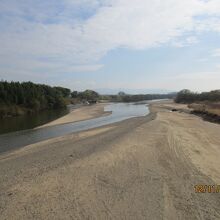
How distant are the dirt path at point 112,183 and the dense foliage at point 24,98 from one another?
2163 inches

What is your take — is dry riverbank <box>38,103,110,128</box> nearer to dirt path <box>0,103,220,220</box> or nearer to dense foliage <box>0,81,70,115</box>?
dense foliage <box>0,81,70,115</box>

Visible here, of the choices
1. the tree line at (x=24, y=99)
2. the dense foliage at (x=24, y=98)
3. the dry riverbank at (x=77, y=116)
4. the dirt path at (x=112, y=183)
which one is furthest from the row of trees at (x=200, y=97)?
the dirt path at (x=112, y=183)

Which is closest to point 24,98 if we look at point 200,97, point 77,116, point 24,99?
point 24,99

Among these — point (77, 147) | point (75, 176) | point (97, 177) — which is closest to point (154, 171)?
point (97, 177)

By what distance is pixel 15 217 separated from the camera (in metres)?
8.96

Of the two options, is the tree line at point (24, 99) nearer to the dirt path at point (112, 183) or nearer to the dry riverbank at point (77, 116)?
the dry riverbank at point (77, 116)

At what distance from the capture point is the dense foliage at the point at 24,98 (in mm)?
73069

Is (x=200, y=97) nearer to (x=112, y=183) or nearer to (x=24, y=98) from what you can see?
(x=24, y=98)

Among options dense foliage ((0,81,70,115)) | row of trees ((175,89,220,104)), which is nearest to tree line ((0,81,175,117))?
dense foliage ((0,81,70,115))

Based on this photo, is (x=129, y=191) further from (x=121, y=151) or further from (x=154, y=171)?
(x=121, y=151)

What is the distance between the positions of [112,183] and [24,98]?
73.9 meters

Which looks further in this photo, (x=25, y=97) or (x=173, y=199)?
(x=25, y=97)

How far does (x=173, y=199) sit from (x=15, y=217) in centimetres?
534

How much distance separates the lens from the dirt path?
9.26m
